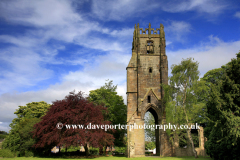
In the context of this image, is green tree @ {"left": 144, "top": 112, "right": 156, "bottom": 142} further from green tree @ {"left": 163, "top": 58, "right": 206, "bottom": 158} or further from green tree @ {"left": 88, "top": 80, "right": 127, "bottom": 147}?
green tree @ {"left": 163, "top": 58, "right": 206, "bottom": 158}

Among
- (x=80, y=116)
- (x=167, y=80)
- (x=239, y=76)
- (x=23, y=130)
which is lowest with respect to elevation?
(x=23, y=130)

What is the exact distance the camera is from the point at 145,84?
2736 centimetres

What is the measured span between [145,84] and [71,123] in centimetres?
1095

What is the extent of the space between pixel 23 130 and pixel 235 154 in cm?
2302

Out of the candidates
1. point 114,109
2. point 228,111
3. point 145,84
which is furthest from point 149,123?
point 228,111

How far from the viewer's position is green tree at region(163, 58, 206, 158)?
75.4 ft

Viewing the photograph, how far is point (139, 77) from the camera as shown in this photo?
2734 cm

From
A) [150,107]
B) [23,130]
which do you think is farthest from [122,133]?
[23,130]

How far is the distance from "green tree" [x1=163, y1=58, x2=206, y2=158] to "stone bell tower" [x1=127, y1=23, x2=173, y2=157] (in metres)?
2.32

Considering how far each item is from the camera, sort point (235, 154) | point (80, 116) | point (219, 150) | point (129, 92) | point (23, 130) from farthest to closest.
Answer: point (129, 92) → point (23, 130) → point (80, 116) → point (219, 150) → point (235, 154)

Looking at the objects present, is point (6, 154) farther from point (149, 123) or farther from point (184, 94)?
point (149, 123)

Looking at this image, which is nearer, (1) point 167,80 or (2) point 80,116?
(2) point 80,116

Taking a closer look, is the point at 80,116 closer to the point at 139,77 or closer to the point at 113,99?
Answer: the point at 139,77

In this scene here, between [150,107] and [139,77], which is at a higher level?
[139,77]
